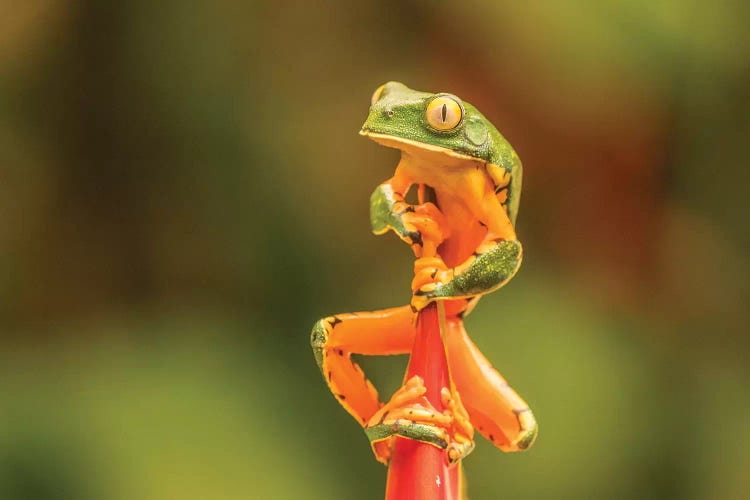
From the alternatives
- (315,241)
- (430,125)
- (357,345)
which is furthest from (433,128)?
(315,241)

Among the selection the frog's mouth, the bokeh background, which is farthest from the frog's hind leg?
the bokeh background

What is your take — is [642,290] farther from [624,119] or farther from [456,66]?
[456,66]

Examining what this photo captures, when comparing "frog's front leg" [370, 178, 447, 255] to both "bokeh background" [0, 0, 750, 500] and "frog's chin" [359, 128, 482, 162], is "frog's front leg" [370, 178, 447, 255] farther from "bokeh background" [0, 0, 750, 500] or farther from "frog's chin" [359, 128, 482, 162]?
"bokeh background" [0, 0, 750, 500]

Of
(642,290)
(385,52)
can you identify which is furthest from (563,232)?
(385,52)

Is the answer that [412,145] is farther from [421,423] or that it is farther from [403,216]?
[421,423]

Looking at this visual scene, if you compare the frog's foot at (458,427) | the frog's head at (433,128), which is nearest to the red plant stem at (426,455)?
the frog's foot at (458,427)

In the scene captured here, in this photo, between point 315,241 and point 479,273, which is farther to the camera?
point 315,241
